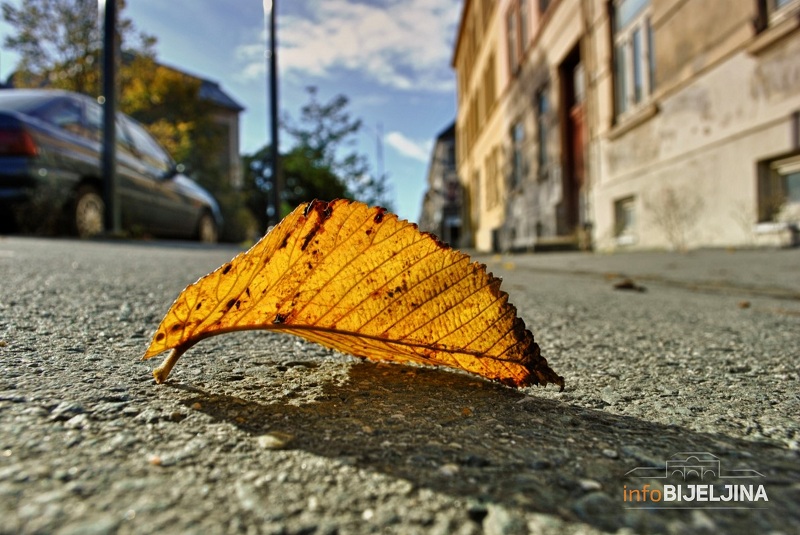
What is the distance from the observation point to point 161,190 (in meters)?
6.91

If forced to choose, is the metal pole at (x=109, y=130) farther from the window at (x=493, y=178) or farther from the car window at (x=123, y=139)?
the window at (x=493, y=178)

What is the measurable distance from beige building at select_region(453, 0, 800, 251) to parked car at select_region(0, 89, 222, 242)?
5.57 metres

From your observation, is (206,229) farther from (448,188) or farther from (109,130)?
(448,188)

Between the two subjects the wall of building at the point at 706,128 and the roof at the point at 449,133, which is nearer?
the wall of building at the point at 706,128

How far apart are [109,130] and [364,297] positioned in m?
6.16

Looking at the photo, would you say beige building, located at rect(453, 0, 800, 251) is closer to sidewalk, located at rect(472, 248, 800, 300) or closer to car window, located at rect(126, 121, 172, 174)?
sidewalk, located at rect(472, 248, 800, 300)

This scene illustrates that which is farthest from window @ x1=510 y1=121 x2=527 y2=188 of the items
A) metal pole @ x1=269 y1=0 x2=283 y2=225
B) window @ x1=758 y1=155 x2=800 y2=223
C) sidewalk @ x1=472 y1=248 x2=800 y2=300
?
sidewalk @ x1=472 y1=248 x2=800 y2=300

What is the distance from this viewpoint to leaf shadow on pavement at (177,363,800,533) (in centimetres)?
45

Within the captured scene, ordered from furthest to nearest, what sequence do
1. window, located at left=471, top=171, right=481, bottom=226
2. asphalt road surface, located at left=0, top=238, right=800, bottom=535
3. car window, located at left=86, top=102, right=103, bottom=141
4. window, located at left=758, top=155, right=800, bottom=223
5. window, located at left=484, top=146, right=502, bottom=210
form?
window, located at left=471, top=171, right=481, bottom=226 < window, located at left=484, top=146, right=502, bottom=210 < car window, located at left=86, top=102, right=103, bottom=141 < window, located at left=758, top=155, right=800, bottom=223 < asphalt road surface, located at left=0, top=238, right=800, bottom=535

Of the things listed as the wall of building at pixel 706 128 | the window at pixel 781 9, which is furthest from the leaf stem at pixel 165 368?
the window at pixel 781 9

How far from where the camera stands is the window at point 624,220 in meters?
7.06

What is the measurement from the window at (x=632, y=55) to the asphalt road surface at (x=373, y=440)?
638 cm

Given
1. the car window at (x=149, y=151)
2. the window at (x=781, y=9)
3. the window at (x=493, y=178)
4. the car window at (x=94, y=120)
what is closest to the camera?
the window at (x=781, y=9)

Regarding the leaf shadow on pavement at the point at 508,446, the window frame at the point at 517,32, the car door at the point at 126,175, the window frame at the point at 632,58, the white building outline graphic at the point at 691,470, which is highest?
the window frame at the point at 517,32
